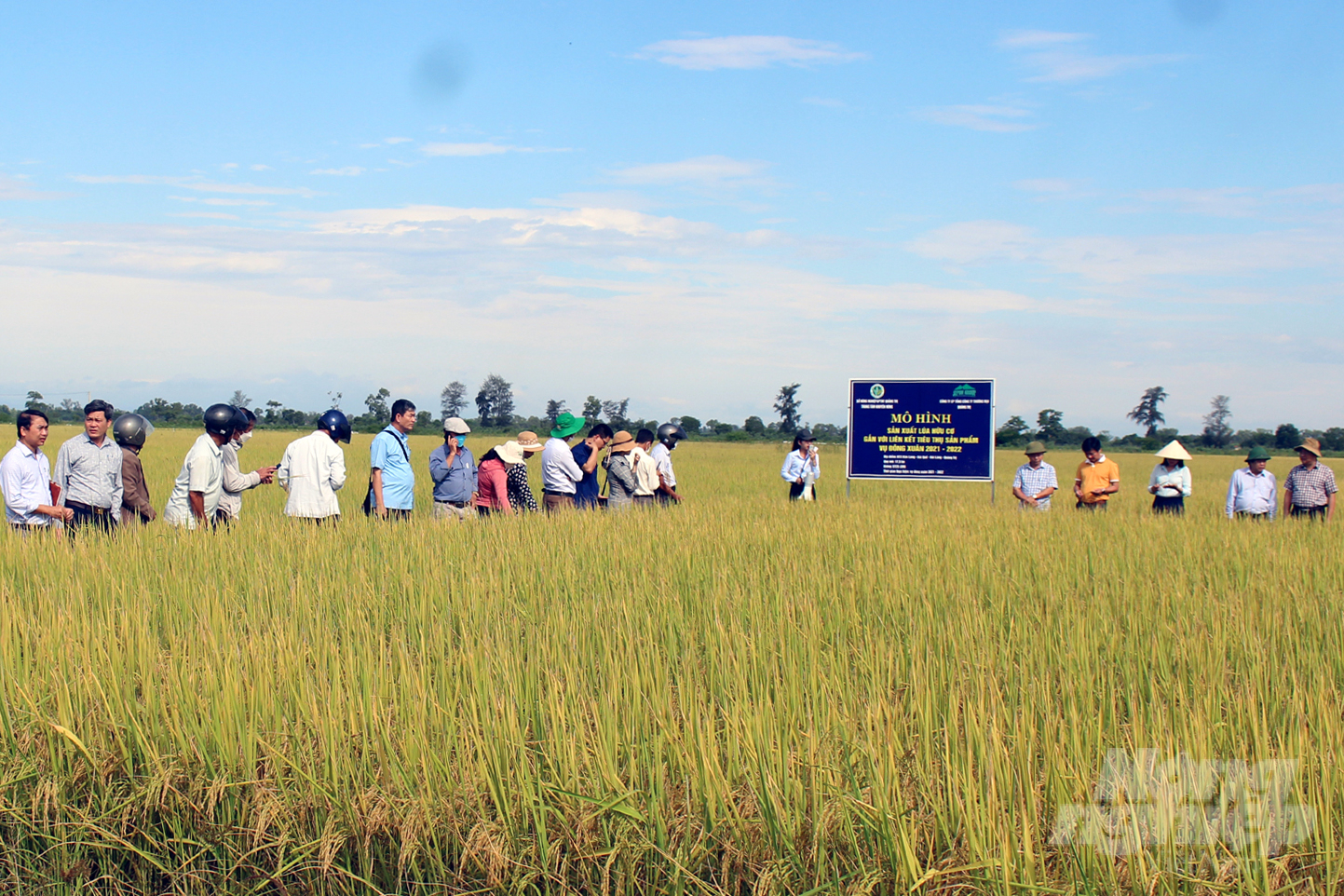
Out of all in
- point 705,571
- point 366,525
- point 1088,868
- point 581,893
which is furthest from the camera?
point 366,525

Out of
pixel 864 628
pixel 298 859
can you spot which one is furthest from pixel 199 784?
pixel 864 628

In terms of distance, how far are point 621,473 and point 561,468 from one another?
→ 40.8 inches

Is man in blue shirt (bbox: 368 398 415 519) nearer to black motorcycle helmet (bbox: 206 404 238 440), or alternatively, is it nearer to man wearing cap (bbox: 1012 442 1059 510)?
black motorcycle helmet (bbox: 206 404 238 440)

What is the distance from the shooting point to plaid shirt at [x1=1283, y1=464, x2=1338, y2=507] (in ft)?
32.3

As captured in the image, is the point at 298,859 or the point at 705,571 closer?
the point at 298,859

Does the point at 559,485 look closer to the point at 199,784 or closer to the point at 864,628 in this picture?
the point at 864,628

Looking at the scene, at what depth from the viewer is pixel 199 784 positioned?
2713 mm

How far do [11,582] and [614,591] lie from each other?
137 inches

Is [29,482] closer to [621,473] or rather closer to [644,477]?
[621,473]

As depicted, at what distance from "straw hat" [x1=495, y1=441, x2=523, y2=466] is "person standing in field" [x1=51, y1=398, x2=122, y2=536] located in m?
3.11

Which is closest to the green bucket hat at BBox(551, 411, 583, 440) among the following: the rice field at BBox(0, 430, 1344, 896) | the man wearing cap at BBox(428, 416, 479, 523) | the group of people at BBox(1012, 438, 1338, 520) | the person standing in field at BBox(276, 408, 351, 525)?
the man wearing cap at BBox(428, 416, 479, 523)

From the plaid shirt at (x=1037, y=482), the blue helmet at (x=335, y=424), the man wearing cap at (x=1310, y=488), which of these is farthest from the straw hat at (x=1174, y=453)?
the blue helmet at (x=335, y=424)

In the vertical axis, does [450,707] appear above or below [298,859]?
above

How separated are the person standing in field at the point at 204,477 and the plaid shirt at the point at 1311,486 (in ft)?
33.6
